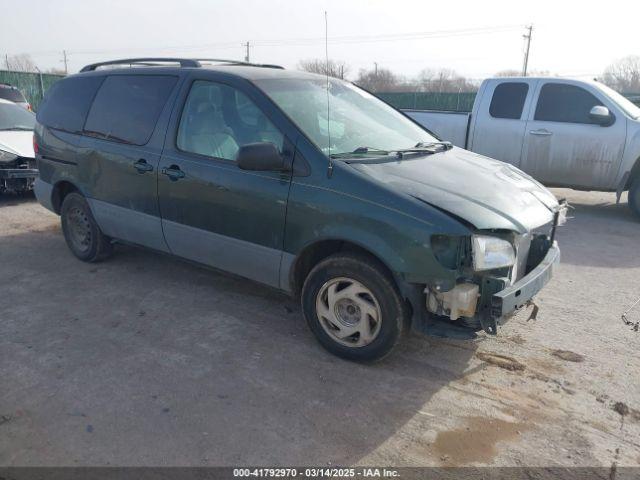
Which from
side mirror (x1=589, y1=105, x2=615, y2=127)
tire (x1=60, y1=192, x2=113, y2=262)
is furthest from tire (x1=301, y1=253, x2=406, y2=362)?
side mirror (x1=589, y1=105, x2=615, y2=127)

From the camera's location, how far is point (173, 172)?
420 centimetres

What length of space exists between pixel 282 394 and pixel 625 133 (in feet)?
22.2

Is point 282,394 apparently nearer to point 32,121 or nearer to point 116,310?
point 116,310

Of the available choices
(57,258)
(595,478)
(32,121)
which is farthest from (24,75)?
(595,478)

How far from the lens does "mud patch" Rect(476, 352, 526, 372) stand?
3521 millimetres

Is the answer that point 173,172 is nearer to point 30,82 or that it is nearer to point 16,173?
point 16,173

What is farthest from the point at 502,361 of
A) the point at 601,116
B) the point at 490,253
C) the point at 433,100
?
the point at 433,100

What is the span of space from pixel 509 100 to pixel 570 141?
1178 mm

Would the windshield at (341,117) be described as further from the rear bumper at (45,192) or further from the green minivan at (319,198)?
the rear bumper at (45,192)

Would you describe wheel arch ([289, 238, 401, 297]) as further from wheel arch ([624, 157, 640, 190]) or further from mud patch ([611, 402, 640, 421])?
wheel arch ([624, 157, 640, 190])

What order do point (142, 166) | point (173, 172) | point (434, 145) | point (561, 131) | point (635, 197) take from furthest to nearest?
point (561, 131) < point (635, 197) < point (142, 166) < point (434, 145) < point (173, 172)

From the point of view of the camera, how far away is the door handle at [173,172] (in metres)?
4.15

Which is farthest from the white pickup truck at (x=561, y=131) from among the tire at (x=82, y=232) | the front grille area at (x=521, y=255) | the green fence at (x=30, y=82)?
the green fence at (x=30, y=82)

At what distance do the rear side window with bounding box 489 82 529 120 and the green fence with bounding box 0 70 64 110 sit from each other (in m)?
18.0
